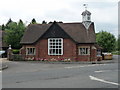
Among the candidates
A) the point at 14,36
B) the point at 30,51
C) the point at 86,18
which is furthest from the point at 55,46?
the point at 14,36

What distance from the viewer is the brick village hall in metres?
36.6

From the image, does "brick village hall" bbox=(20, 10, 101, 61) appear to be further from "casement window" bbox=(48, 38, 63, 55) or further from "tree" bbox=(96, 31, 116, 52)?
"tree" bbox=(96, 31, 116, 52)

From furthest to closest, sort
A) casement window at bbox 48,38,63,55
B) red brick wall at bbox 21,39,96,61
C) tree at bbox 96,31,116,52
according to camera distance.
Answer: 1. tree at bbox 96,31,116,52
2. casement window at bbox 48,38,63,55
3. red brick wall at bbox 21,39,96,61

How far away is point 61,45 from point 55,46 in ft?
3.28

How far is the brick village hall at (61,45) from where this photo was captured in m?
36.6

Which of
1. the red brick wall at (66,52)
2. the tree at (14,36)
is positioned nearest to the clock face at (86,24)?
the red brick wall at (66,52)

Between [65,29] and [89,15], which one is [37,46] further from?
[89,15]

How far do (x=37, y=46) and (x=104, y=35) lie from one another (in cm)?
2357

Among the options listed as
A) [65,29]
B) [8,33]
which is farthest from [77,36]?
[8,33]

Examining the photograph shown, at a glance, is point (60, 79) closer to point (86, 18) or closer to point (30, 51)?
point (30, 51)

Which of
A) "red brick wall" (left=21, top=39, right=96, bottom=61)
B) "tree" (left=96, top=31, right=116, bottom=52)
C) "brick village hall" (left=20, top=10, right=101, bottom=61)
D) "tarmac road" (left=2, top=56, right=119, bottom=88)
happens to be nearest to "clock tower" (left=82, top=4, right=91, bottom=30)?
"brick village hall" (left=20, top=10, right=101, bottom=61)

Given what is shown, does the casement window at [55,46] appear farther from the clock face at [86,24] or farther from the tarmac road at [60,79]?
the tarmac road at [60,79]

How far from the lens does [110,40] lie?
54.8 meters

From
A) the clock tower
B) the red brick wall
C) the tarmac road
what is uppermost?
the clock tower
